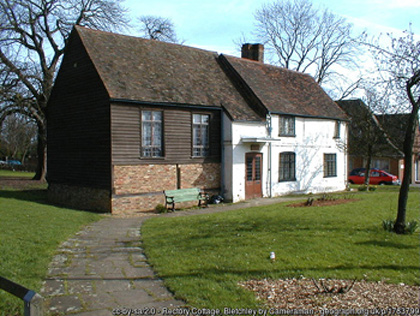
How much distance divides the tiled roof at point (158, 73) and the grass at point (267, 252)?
26.2 ft

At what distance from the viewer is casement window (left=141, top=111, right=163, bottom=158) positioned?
18812mm

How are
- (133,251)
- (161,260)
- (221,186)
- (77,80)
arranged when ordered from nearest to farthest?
(161,260), (133,251), (77,80), (221,186)

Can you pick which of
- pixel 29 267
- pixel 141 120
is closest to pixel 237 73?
pixel 141 120

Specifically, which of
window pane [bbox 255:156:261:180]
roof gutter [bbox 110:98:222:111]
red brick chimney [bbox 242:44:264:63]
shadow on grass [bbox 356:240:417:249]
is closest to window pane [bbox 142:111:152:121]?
roof gutter [bbox 110:98:222:111]

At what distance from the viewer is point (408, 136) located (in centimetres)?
1038

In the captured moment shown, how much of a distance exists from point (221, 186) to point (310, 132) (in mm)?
8068

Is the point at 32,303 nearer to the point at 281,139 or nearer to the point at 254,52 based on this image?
the point at 281,139

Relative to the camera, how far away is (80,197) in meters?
20.0

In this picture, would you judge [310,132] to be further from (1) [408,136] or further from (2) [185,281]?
(2) [185,281]

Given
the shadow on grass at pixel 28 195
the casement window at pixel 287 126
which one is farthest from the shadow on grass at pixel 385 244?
the shadow on grass at pixel 28 195

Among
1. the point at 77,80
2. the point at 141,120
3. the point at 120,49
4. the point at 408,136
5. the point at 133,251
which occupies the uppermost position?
the point at 120,49

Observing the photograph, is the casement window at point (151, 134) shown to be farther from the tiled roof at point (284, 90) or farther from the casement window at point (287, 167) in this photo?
the casement window at point (287, 167)

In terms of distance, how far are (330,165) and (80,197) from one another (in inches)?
666

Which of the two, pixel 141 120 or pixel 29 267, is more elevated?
pixel 141 120
